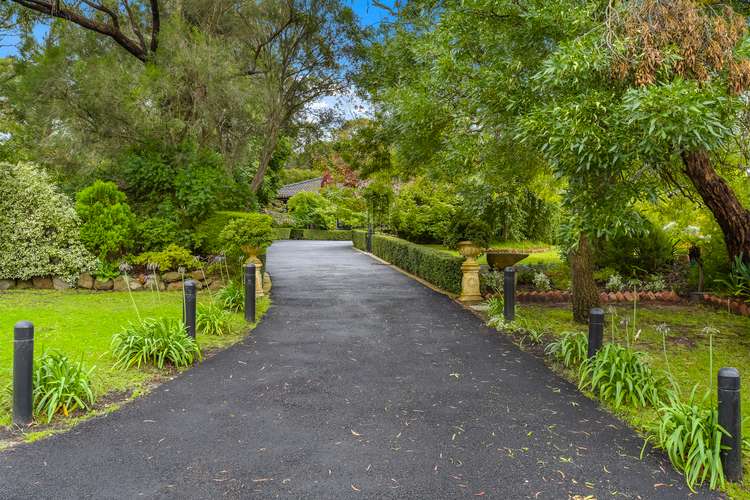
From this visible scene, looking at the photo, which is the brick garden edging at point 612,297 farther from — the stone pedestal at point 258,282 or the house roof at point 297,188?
the house roof at point 297,188

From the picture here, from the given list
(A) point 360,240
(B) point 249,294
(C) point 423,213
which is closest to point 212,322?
(B) point 249,294

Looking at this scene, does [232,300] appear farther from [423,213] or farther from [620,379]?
[423,213]

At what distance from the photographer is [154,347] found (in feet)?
18.4

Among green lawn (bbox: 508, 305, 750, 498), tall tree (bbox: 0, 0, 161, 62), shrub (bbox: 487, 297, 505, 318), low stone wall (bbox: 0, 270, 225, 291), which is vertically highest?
tall tree (bbox: 0, 0, 161, 62)

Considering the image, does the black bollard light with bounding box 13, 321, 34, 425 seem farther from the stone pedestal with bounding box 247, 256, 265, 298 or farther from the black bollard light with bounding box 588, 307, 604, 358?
the stone pedestal with bounding box 247, 256, 265, 298

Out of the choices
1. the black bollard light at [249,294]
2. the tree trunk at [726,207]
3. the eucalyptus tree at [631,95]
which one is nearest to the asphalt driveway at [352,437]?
the black bollard light at [249,294]

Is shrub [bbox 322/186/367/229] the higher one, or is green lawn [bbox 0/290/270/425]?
shrub [bbox 322/186/367/229]

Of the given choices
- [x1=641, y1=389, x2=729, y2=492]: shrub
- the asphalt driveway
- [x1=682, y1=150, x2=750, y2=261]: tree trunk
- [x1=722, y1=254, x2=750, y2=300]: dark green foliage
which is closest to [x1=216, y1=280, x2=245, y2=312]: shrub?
the asphalt driveway

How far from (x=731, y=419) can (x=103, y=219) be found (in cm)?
1085

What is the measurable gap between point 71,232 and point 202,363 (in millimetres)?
6415

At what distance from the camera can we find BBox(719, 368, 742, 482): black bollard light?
3.26m

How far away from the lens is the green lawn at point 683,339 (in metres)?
4.99

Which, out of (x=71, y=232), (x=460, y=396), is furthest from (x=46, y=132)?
(x=460, y=396)

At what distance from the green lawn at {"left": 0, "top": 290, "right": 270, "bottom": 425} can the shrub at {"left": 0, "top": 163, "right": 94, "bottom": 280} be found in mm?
536
